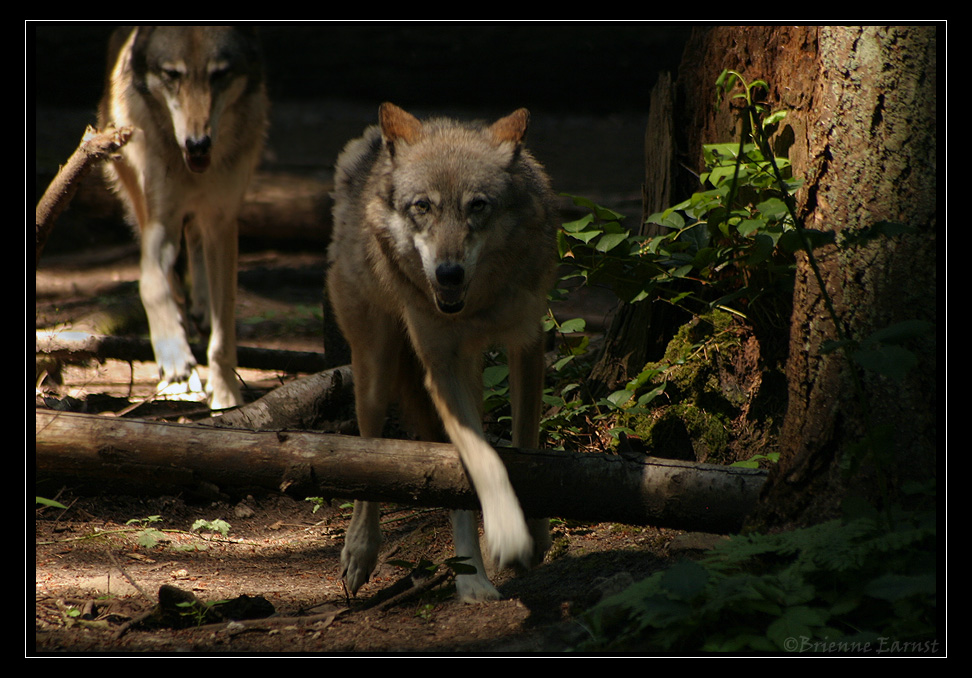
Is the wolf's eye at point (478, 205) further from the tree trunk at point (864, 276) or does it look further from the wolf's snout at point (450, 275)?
the tree trunk at point (864, 276)

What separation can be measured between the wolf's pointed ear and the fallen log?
4.59 ft

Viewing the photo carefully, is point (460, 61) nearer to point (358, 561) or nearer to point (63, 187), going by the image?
point (63, 187)

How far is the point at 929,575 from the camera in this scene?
2314 millimetres

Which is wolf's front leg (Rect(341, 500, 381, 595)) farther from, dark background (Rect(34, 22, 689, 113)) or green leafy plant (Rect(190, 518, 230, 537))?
dark background (Rect(34, 22, 689, 113))

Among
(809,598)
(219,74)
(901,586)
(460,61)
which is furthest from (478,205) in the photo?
(460,61)

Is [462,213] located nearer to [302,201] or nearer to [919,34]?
[919,34]

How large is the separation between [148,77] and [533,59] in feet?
23.5

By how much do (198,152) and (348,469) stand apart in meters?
3.57

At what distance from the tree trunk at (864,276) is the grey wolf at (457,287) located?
103 cm

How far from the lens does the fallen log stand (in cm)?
311

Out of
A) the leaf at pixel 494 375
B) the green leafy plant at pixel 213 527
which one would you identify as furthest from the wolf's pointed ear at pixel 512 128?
the green leafy plant at pixel 213 527

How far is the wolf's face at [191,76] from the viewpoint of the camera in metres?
5.90

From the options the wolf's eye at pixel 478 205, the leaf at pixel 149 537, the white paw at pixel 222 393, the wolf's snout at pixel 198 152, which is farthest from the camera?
the white paw at pixel 222 393

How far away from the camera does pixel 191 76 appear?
→ 598cm
